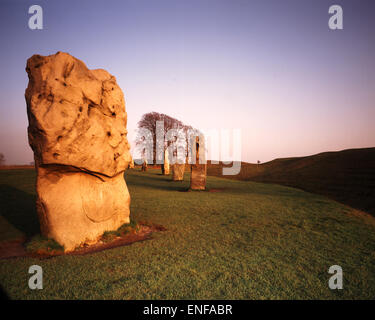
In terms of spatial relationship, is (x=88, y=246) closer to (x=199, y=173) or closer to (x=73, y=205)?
(x=73, y=205)

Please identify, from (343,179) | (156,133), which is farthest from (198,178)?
(156,133)

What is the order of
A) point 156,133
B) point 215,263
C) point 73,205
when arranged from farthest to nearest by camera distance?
point 156,133
point 73,205
point 215,263

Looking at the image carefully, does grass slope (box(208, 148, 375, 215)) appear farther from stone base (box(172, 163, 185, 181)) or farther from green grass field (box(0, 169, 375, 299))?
stone base (box(172, 163, 185, 181))

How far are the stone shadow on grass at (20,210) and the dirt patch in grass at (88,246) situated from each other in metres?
0.73

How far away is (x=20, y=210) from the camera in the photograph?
661 cm

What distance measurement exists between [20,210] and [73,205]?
403 cm

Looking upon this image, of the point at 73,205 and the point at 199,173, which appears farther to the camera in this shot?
the point at 199,173

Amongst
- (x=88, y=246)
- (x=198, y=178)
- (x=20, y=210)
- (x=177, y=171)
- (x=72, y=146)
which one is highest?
(x=72, y=146)

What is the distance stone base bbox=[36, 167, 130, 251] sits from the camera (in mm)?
3898

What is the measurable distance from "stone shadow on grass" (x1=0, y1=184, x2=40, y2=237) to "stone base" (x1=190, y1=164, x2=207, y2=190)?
293 inches

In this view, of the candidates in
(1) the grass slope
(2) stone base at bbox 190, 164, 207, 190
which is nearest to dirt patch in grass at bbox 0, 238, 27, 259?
(2) stone base at bbox 190, 164, 207, 190

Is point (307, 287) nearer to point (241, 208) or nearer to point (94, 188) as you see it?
point (94, 188)

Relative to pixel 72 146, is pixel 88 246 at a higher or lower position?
lower
